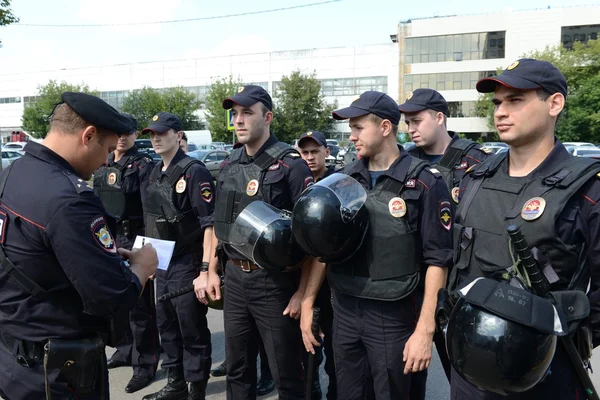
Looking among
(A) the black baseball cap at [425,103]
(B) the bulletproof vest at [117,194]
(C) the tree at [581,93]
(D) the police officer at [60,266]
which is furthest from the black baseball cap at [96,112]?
(C) the tree at [581,93]

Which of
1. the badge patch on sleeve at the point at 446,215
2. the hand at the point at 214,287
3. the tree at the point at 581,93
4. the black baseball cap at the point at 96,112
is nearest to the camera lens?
the black baseball cap at the point at 96,112

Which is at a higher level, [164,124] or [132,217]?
[164,124]

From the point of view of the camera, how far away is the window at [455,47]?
1946 inches

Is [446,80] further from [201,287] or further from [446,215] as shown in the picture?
[446,215]

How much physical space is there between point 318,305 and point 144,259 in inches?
66.8

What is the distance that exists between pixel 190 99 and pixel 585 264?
5096cm

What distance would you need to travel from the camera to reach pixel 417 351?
246 centimetres

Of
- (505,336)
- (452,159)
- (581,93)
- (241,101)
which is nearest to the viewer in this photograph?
(505,336)

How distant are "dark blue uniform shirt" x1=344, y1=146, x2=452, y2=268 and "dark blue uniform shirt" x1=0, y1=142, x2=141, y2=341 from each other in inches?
58.2

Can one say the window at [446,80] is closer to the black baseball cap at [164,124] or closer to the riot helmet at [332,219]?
the black baseball cap at [164,124]

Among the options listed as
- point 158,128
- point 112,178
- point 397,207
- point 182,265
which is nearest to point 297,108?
point 112,178

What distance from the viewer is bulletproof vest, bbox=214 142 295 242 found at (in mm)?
3160

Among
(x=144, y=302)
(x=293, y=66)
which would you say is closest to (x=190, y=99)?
(x=293, y=66)

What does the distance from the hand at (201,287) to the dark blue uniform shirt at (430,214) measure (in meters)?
1.66
